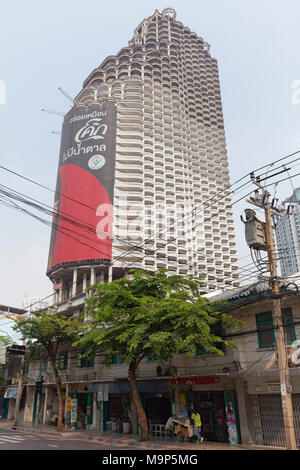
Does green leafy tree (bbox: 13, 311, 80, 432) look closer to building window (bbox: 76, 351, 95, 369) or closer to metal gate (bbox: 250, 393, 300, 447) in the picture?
building window (bbox: 76, 351, 95, 369)

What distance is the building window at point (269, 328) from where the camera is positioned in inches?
676

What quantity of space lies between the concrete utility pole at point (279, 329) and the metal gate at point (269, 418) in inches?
180

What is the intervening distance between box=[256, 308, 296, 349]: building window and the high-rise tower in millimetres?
33188

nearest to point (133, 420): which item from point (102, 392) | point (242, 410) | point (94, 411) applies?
point (102, 392)

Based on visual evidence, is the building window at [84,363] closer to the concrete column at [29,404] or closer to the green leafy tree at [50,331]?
the green leafy tree at [50,331]

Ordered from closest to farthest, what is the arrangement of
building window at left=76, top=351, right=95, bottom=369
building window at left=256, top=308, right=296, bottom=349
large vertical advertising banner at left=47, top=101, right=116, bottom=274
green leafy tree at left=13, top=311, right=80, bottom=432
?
building window at left=256, top=308, right=296, bottom=349 < green leafy tree at left=13, top=311, right=80, bottom=432 < building window at left=76, top=351, right=95, bottom=369 < large vertical advertising banner at left=47, top=101, right=116, bottom=274

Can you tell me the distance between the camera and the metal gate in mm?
16438

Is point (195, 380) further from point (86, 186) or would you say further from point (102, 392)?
point (86, 186)

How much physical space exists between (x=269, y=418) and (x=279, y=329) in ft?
22.2

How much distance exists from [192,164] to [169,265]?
35.9 metres

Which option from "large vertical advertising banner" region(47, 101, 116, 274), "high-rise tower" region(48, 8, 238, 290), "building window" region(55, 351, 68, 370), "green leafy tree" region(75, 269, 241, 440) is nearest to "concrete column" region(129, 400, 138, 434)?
"green leafy tree" region(75, 269, 241, 440)

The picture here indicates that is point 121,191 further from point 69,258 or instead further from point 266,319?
point 266,319

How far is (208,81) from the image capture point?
118062 mm
